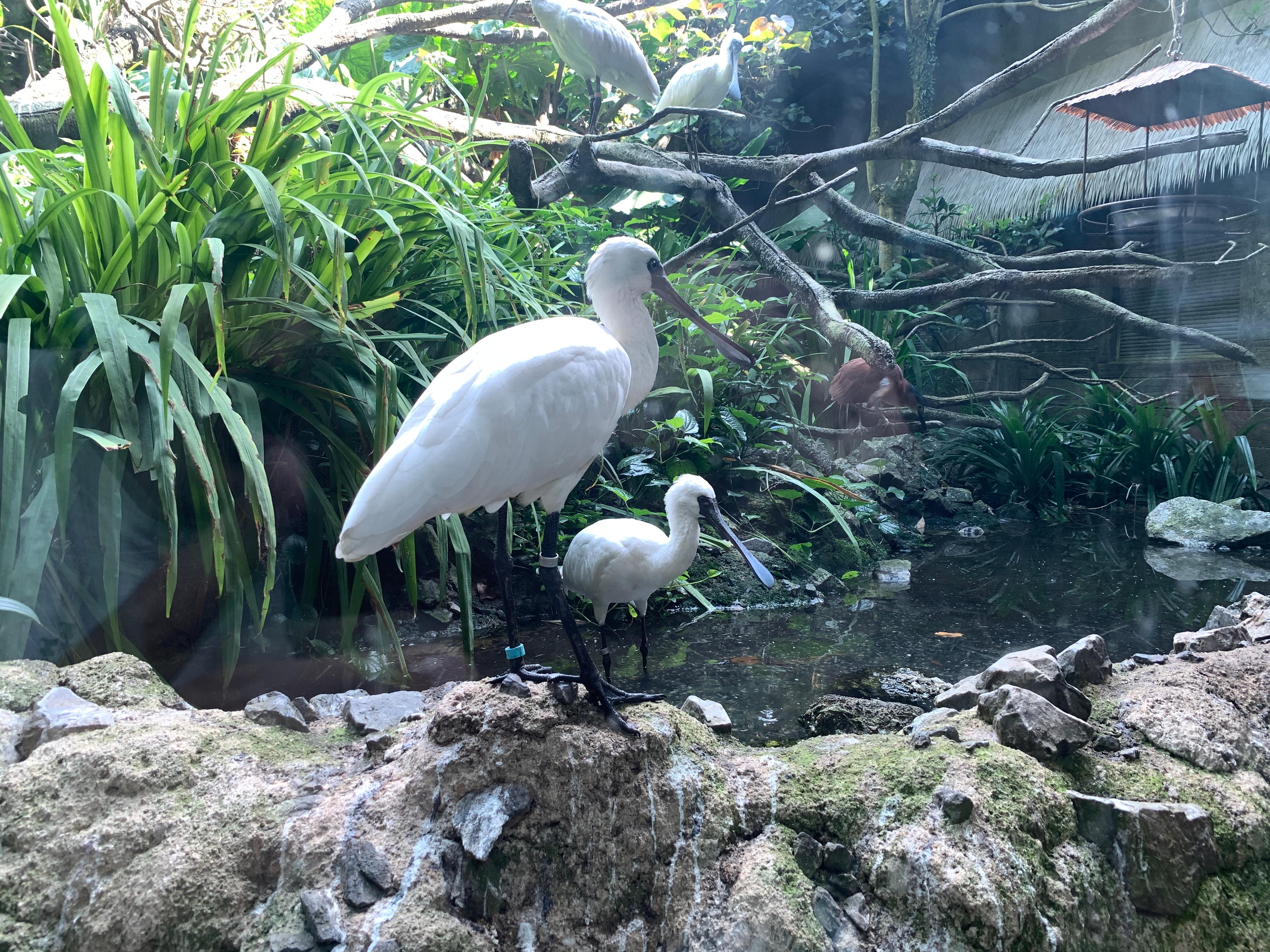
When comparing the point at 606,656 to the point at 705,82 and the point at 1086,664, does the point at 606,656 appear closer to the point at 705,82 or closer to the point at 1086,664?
the point at 1086,664

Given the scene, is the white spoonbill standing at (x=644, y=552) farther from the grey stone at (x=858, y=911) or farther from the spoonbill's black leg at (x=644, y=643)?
the grey stone at (x=858, y=911)

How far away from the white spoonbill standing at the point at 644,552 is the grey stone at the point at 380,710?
0.71 m

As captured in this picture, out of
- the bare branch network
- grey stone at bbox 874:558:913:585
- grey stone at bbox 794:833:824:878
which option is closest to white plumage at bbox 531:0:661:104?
the bare branch network

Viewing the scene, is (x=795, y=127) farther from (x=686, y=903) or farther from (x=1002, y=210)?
(x=686, y=903)

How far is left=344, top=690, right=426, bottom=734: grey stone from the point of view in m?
1.98

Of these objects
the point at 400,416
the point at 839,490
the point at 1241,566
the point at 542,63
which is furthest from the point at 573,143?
the point at 1241,566

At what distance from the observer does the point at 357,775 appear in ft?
5.66

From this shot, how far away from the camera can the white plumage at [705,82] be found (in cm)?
673

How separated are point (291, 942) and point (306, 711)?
815 mm

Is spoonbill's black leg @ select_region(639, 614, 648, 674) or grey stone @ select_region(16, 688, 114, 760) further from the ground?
grey stone @ select_region(16, 688, 114, 760)

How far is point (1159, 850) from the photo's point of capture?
1586mm

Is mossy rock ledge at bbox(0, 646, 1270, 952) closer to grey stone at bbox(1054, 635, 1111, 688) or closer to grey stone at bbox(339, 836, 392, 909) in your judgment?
grey stone at bbox(339, 836, 392, 909)

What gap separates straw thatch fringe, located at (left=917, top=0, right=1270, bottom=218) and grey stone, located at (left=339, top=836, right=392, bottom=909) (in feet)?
27.1

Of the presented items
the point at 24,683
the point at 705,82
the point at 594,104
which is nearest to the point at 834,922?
the point at 24,683
